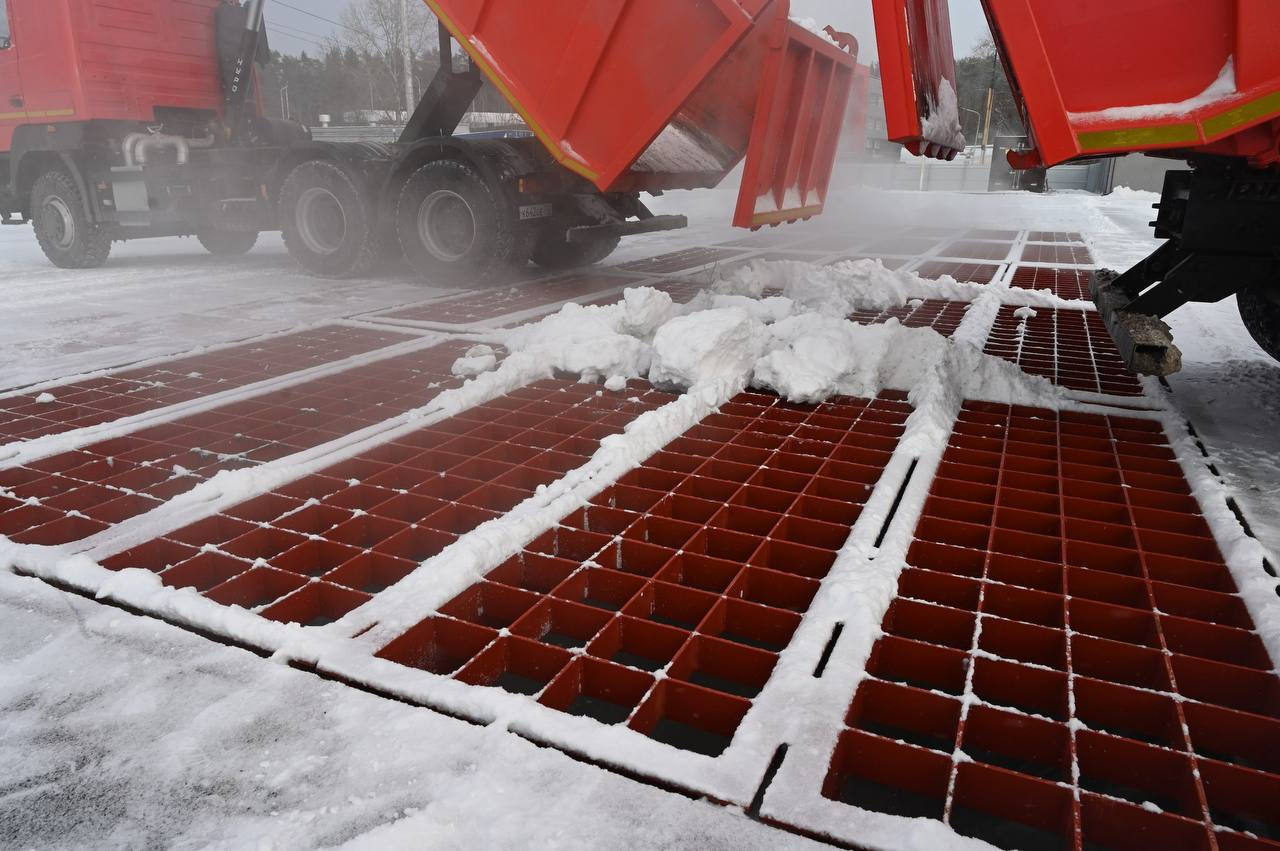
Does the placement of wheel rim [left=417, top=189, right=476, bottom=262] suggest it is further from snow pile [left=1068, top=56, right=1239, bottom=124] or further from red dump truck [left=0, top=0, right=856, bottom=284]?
snow pile [left=1068, top=56, right=1239, bottom=124]

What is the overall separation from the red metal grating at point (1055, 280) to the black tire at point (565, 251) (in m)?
3.92

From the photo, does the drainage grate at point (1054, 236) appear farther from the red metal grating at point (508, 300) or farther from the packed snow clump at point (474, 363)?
the packed snow clump at point (474, 363)

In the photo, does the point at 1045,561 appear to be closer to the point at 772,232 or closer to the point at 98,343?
the point at 98,343

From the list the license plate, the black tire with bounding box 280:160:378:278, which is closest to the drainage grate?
the license plate

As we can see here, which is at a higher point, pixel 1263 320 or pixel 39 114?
pixel 39 114

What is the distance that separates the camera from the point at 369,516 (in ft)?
8.91

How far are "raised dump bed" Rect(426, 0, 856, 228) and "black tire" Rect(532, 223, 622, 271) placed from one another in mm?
1192

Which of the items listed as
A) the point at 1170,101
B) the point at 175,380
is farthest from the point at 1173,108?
the point at 175,380

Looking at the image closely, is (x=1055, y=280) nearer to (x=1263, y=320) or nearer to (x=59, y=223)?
(x=1263, y=320)

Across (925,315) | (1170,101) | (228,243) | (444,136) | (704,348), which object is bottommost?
(925,315)

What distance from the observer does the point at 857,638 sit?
80.1 inches

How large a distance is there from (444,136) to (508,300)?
5.92 feet

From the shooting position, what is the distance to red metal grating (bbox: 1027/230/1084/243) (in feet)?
38.5

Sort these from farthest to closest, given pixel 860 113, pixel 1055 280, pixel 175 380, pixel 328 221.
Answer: pixel 860 113
pixel 328 221
pixel 1055 280
pixel 175 380
